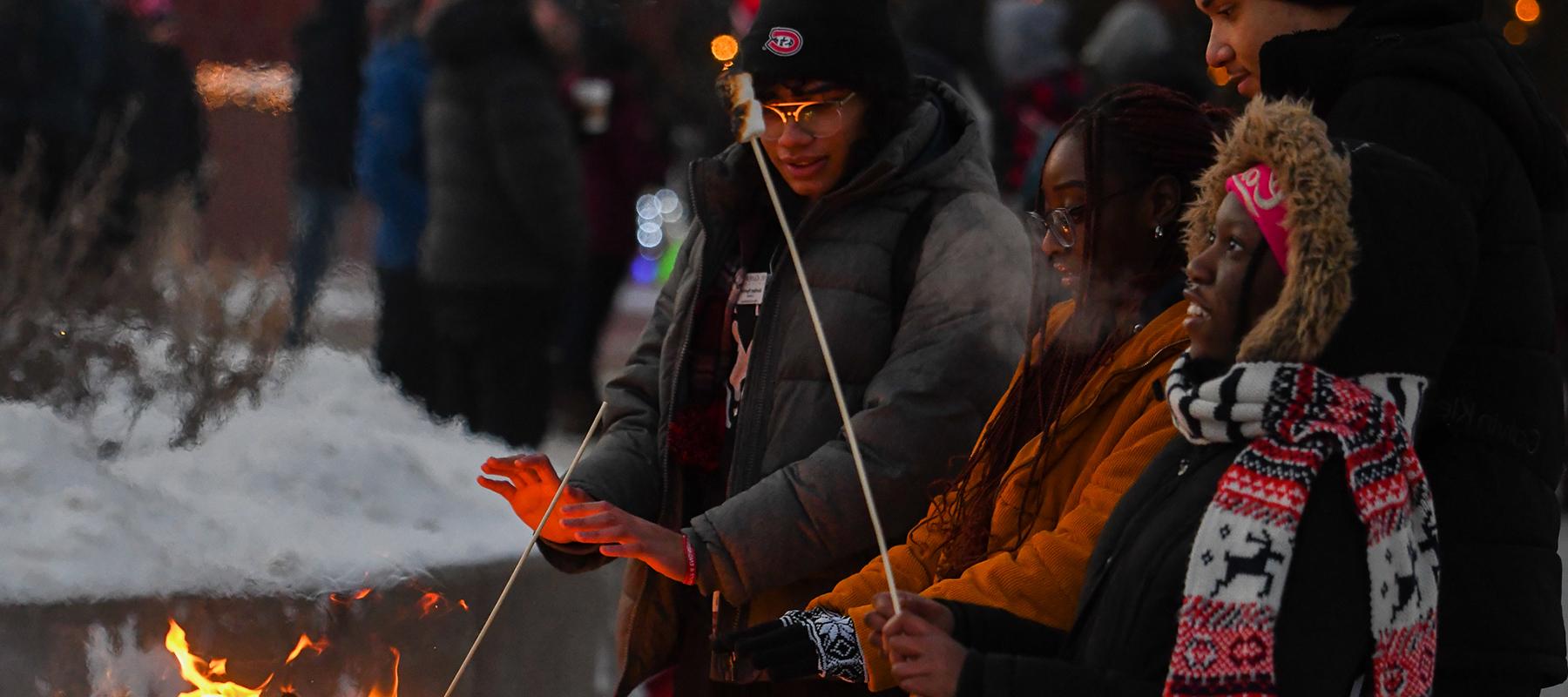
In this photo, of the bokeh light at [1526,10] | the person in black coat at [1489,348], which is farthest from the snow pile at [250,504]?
the bokeh light at [1526,10]

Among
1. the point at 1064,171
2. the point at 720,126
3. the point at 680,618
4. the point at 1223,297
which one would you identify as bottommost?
the point at 680,618

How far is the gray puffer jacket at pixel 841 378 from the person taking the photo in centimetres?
347

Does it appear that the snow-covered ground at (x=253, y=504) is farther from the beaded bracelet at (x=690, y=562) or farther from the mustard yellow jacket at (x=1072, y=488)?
the mustard yellow jacket at (x=1072, y=488)

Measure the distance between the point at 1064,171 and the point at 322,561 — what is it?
8.63ft

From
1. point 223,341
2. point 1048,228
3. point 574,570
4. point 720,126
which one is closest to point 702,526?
point 574,570

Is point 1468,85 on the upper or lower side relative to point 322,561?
upper

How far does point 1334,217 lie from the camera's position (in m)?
2.23

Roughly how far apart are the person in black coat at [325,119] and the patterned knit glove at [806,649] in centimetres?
410

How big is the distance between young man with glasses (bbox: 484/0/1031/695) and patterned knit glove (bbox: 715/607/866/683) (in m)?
0.55

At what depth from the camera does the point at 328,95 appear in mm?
7078

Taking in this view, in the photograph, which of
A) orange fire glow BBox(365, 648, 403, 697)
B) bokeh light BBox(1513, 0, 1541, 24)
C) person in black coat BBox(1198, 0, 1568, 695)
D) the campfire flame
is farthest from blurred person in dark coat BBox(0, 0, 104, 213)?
bokeh light BBox(1513, 0, 1541, 24)

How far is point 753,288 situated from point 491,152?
4.02 meters

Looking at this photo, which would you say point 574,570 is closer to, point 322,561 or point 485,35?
point 322,561

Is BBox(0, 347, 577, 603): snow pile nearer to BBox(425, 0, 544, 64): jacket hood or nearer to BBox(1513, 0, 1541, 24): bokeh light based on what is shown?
BBox(425, 0, 544, 64): jacket hood
